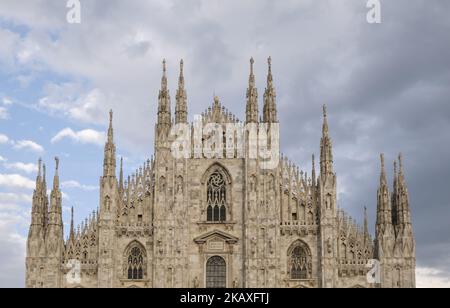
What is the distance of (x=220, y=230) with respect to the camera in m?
56.5

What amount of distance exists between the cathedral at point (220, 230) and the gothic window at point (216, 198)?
3.0 inches

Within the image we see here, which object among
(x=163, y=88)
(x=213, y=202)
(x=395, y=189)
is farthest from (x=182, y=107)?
(x=395, y=189)

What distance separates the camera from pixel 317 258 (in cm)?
5566

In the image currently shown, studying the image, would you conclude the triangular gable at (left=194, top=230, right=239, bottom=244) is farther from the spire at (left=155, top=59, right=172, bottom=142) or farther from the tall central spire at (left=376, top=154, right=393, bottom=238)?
the tall central spire at (left=376, top=154, right=393, bottom=238)

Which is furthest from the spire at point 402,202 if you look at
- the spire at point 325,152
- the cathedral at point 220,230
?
the spire at point 325,152

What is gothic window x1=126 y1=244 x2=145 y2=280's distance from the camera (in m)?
56.4

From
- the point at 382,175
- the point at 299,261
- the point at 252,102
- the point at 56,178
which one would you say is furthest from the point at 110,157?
the point at 382,175

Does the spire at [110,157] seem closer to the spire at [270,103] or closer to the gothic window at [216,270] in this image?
the gothic window at [216,270]

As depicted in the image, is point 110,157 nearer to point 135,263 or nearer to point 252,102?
point 135,263

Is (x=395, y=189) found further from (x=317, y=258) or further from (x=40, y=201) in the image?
(x=40, y=201)

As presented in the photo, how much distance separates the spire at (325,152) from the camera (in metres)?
56.6

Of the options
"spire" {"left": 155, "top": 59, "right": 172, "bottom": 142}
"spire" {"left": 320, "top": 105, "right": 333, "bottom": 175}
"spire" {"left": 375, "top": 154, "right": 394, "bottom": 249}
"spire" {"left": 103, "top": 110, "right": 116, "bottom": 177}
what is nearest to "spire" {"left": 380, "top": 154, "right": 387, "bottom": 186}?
"spire" {"left": 375, "top": 154, "right": 394, "bottom": 249}

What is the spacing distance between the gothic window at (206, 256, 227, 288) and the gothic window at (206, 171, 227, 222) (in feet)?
9.95
